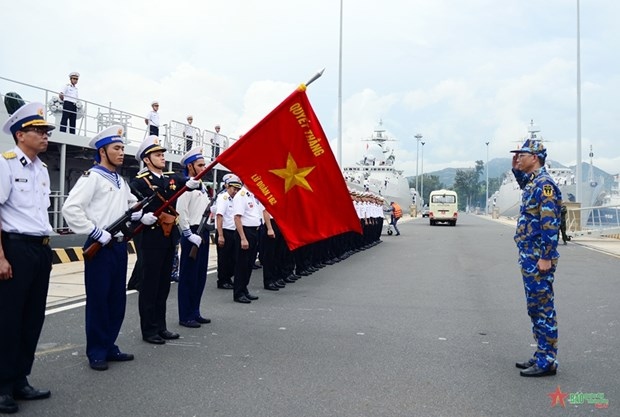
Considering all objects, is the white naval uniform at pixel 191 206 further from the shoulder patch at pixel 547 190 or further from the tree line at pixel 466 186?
the tree line at pixel 466 186

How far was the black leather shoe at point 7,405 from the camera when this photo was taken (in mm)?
3674

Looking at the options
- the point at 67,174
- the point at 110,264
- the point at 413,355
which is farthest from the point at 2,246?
the point at 67,174

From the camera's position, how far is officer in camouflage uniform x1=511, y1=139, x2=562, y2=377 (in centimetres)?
451

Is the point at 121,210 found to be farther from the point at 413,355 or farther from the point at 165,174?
the point at 413,355

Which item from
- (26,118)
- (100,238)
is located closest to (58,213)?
(100,238)

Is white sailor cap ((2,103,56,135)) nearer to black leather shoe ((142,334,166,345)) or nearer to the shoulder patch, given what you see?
black leather shoe ((142,334,166,345))

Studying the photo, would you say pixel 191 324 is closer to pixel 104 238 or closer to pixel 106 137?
pixel 104 238

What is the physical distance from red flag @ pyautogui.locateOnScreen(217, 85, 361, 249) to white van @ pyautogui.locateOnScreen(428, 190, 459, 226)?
33.6 meters

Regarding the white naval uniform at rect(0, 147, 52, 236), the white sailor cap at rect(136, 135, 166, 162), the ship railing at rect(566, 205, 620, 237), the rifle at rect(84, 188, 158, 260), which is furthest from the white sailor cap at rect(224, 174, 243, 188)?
the ship railing at rect(566, 205, 620, 237)

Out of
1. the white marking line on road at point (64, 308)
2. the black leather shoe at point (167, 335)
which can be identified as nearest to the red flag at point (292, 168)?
the black leather shoe at point (167, 335)

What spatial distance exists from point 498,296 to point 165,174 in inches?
217

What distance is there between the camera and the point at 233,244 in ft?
30.5

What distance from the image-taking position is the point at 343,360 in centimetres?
497

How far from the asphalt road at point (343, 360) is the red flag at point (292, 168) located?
3.94 feet
